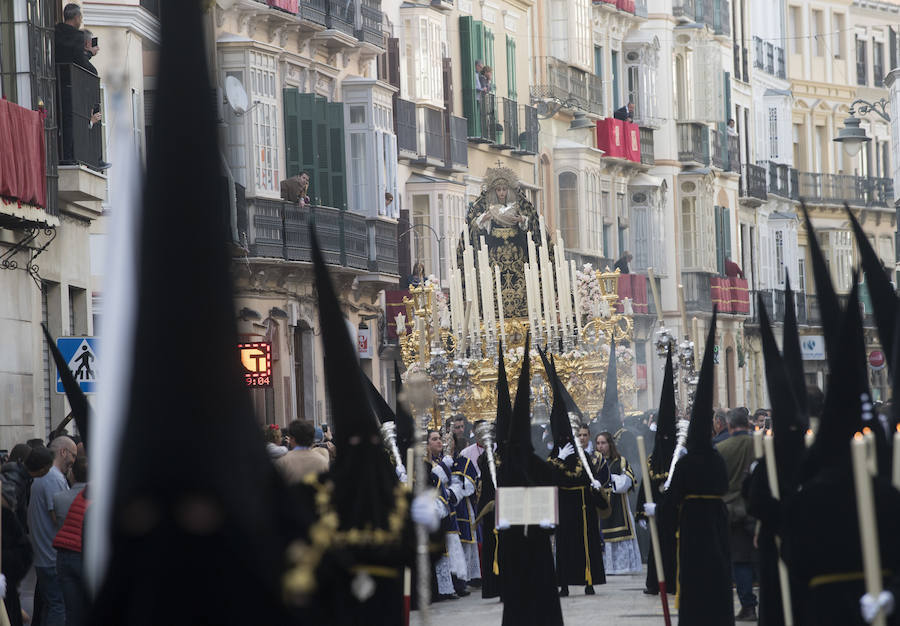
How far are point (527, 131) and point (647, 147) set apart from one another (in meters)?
9.40

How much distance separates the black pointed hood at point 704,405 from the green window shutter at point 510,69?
31.1 m

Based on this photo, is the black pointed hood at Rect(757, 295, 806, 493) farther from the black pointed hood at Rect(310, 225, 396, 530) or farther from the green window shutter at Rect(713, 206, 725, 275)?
the green window shutter at Rect(713, 206, 725, 275)

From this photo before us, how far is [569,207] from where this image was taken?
156 ft

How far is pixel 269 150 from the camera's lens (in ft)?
102

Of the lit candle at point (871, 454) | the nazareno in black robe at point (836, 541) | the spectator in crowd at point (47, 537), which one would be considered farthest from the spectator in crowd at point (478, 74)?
the nazareno in black robe at point (836, 541)

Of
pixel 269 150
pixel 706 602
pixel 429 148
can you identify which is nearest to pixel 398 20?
pixel 429 148

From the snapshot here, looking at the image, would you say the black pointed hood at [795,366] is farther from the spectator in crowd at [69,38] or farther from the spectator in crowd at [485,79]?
the spectator in crowd at [485,79]

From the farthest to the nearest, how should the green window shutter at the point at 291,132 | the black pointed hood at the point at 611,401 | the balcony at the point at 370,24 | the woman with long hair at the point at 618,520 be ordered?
the balcony at the point at 370,24 < the green window shutter at the point at 291,132 < the black pointed hood at the point at 611,401 < the woman with long hair at the point at 618,520

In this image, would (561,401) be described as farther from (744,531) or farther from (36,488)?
(36,488)

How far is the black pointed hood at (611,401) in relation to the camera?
74.8 feet

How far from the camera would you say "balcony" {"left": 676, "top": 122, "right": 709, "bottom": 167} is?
54344mm

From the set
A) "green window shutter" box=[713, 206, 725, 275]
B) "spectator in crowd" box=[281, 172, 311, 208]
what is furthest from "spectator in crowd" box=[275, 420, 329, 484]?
"green window shutter" box=[713, 206, 725, 275]

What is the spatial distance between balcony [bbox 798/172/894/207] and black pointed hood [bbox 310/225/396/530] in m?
56.8

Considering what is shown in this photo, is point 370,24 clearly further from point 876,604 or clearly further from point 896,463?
point 876,604
